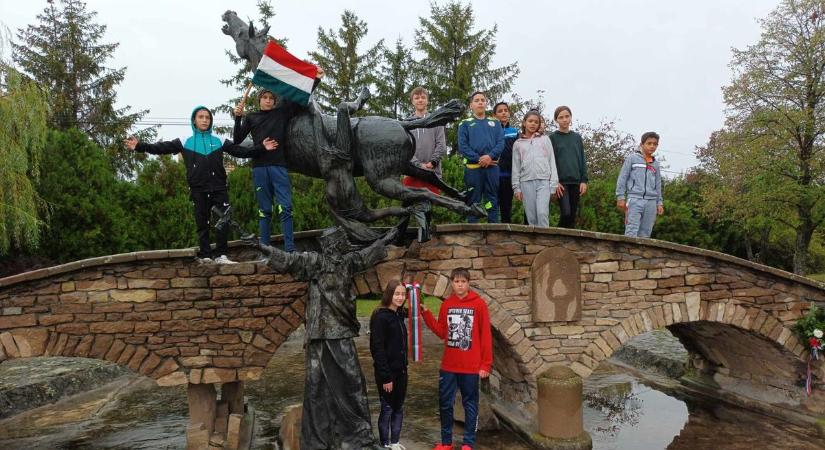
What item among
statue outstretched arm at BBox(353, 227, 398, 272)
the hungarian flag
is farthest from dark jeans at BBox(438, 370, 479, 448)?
the hungarian flag

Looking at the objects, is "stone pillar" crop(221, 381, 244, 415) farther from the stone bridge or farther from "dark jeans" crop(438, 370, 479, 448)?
"dark jeans" crop(438, 370, 479, 448)

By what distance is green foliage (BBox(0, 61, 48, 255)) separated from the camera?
10.8 meters

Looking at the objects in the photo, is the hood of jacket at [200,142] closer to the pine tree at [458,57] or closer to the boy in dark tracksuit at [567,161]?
the boy in dark tracksuit at [567,161]

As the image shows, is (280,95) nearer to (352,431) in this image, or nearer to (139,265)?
(139,265)

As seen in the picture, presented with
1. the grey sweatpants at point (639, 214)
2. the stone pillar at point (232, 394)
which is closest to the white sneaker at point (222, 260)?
the stone pillar at point (232, 394)

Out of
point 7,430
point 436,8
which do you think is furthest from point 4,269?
point 436,8

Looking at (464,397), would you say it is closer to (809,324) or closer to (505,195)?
(505,195)

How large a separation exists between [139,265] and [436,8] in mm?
20583

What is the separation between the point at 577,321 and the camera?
7793mm

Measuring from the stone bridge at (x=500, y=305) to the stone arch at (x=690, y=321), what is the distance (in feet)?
0.05

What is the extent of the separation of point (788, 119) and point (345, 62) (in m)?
15.9

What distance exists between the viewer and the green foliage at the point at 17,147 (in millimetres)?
10781

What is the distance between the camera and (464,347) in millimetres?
6195

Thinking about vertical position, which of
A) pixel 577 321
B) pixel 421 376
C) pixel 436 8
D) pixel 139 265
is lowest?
pixel 421 376
